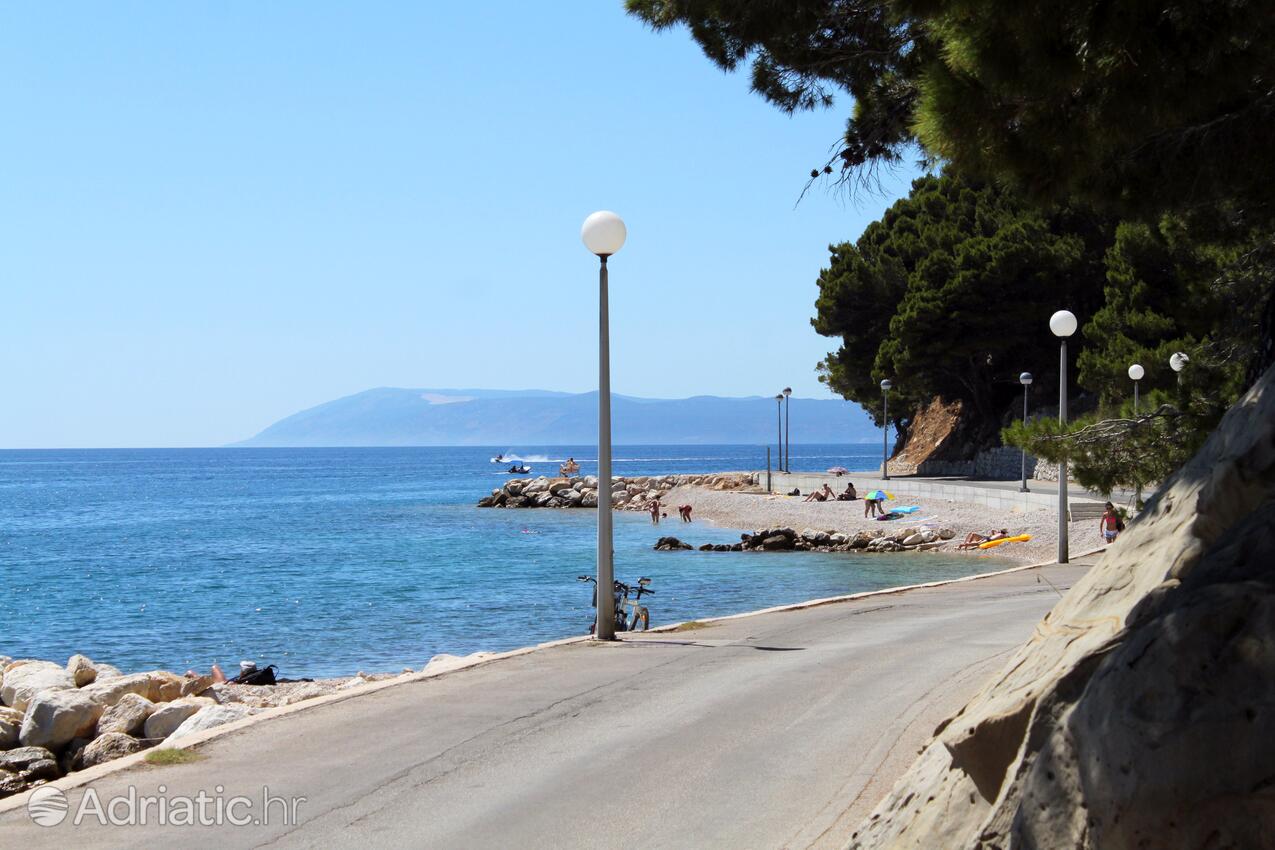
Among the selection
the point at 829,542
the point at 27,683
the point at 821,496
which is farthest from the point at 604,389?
the point at 821,496

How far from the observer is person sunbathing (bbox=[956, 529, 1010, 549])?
33.7 meters

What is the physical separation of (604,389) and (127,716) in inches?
217

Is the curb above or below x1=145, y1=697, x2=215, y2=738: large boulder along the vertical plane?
above

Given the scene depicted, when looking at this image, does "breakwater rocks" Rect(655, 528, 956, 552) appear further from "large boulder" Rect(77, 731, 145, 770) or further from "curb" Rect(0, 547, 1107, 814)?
"large boulder" Rect(77, 731, 145, 770)

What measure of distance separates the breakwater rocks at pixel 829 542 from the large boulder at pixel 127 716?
27162mm

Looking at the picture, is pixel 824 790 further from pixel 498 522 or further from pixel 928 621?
pixel 498 522

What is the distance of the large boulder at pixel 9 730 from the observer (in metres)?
11.9

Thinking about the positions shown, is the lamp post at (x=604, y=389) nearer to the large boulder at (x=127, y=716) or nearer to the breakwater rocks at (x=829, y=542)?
the large boulder at (x=127, y=716)

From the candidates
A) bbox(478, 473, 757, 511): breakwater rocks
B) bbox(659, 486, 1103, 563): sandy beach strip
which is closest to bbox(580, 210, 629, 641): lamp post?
bbox(659, 486, 1103, 563): sandy beach strip

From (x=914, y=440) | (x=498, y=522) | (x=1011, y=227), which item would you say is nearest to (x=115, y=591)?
(x=498, y=522)

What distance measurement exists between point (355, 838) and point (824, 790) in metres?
2.54

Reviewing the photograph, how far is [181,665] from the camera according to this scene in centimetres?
2134

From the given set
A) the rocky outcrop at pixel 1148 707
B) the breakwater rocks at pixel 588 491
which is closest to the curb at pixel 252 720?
the rocky outcrop at pixel 1148 707

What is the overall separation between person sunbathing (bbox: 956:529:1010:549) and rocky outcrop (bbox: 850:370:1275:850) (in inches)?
1165
